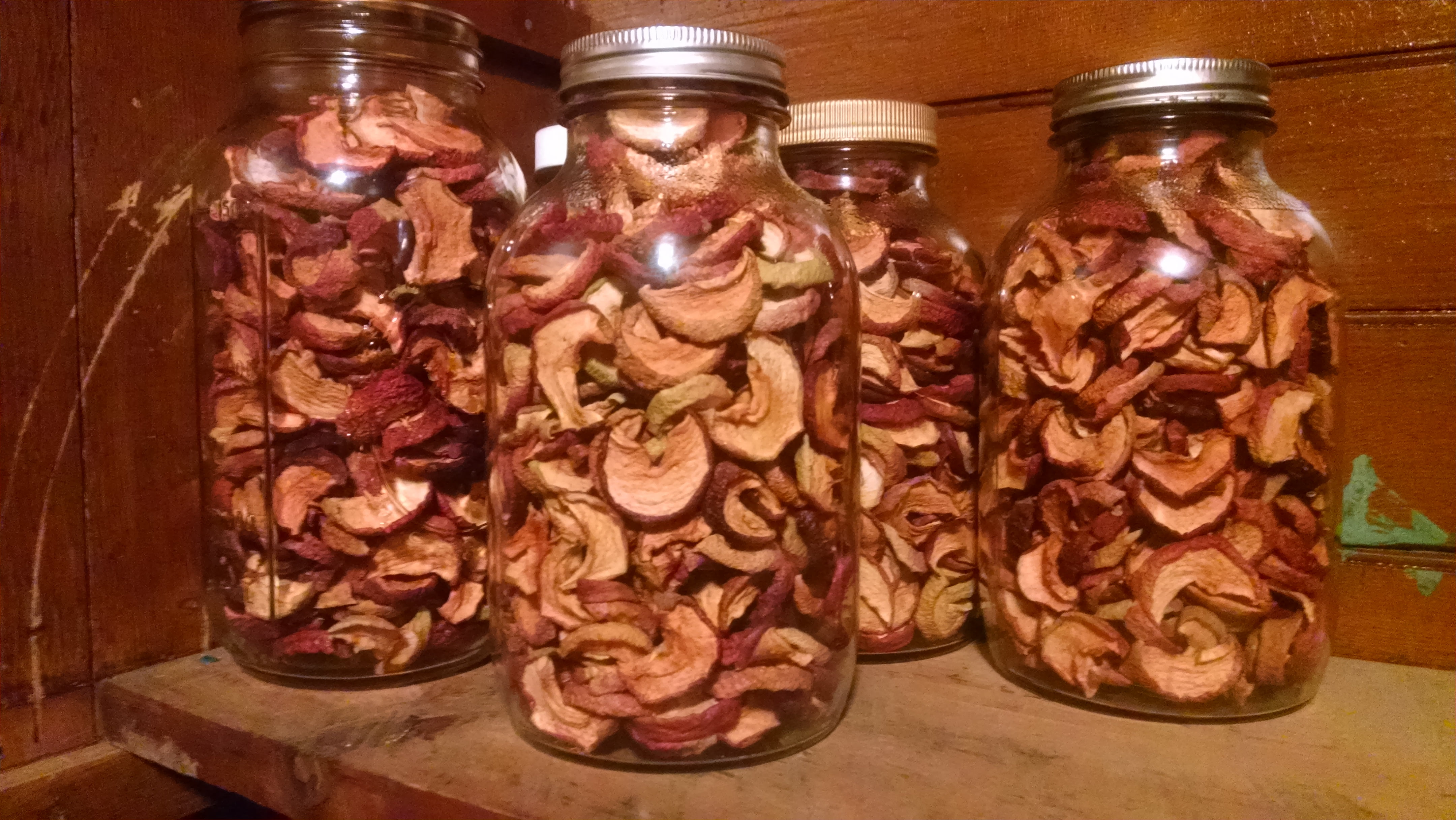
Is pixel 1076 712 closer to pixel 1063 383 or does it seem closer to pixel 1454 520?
pixel 1063 383

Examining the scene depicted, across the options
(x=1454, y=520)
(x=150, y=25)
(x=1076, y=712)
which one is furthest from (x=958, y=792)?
(x=150, y=25)

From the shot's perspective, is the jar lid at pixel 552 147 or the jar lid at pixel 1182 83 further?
the jar lid at pixel 552 147

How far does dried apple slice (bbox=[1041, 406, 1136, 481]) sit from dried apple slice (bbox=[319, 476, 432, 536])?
30cm

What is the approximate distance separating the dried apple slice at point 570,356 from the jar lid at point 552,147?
0.19 m

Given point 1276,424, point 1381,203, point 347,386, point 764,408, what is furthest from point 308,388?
point 1381,203

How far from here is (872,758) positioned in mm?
397

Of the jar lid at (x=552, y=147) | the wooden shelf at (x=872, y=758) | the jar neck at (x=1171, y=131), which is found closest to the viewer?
the wooden shelf at (x=872, y=758)

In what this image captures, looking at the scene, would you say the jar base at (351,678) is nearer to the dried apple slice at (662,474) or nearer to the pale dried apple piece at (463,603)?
the pale dried apple piece at (463,603)

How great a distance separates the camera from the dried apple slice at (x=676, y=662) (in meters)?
0.37

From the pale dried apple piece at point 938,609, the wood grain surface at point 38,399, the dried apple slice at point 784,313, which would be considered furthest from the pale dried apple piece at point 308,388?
the pale dried apple piece at point 938,609

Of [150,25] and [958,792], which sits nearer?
[958,792]

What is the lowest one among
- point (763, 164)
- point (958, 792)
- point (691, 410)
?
point (958, 792)

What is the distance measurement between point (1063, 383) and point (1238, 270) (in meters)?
0.09

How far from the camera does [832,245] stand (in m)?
0.44
